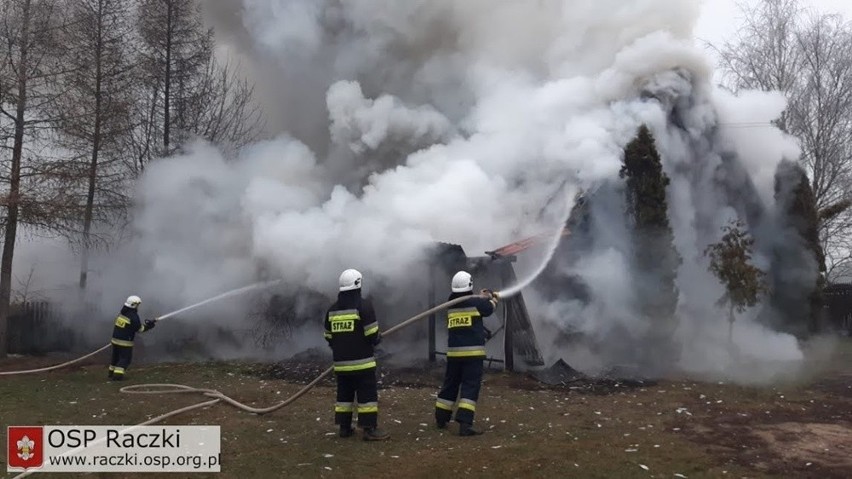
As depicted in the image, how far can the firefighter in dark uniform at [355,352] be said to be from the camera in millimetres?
6617

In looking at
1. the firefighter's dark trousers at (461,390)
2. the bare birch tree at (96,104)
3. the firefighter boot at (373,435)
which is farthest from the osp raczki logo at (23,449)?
the bare birch tree at (96,104)

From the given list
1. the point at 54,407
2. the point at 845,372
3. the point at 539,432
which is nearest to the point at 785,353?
the point at 845,372

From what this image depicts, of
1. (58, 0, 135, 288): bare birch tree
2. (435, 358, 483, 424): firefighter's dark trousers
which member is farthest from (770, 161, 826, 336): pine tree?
(58, 0, 135, 288): bare birch tree

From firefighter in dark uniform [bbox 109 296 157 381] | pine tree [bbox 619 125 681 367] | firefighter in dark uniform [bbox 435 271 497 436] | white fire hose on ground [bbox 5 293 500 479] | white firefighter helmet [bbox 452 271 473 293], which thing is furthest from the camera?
pine tree [bbox 619 125 681 367]

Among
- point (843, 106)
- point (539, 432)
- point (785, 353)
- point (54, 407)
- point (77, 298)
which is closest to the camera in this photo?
point (539, 432)

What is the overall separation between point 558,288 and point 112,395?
23.9ft

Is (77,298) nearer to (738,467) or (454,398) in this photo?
(454,398)

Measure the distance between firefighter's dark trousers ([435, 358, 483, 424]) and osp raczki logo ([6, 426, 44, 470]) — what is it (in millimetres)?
3728

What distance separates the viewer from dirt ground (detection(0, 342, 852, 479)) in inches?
224

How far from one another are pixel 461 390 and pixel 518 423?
37.1 inches

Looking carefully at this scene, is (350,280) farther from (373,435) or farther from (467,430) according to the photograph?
(467,430)

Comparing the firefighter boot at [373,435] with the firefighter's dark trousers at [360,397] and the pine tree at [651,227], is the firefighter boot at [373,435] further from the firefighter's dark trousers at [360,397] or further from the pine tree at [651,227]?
the pine tree at [651,227]

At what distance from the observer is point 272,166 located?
48.7ft

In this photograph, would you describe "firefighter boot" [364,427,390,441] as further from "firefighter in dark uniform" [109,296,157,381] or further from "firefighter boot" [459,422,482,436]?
"firefighter in dark uniform" [109,296,157,381]
